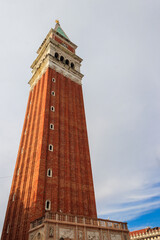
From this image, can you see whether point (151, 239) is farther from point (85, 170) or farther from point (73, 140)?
point (73, 140)

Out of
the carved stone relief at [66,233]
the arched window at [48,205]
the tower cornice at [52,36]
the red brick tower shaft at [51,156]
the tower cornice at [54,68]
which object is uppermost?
the tower cornice at [52,36]

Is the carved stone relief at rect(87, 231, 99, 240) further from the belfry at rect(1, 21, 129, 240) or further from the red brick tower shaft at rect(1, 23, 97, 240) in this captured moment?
the red brick tower shaft at rect(1, 23, 97, 240)

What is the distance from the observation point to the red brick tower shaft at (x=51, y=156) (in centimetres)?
2495

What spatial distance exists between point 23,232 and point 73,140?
16.0m

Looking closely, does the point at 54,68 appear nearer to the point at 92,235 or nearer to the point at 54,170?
the point at 54,170

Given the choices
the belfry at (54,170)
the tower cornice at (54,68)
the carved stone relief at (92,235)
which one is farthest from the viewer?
the tower cornice at (54,68)

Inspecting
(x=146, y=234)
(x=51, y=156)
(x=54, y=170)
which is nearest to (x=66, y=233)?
(x=54, y=170)

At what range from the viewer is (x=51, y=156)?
94.0 feet

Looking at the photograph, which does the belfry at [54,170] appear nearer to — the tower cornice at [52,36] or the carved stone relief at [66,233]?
the carved stone relief at [66,233]

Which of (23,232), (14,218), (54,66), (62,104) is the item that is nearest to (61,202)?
(23,232)

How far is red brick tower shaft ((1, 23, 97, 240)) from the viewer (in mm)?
24953

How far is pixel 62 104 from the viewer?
3759 centimetres

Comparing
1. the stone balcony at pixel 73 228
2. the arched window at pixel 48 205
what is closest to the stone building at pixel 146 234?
the stone balcony at pixel 73 228

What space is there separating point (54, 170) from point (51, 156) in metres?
2.20
